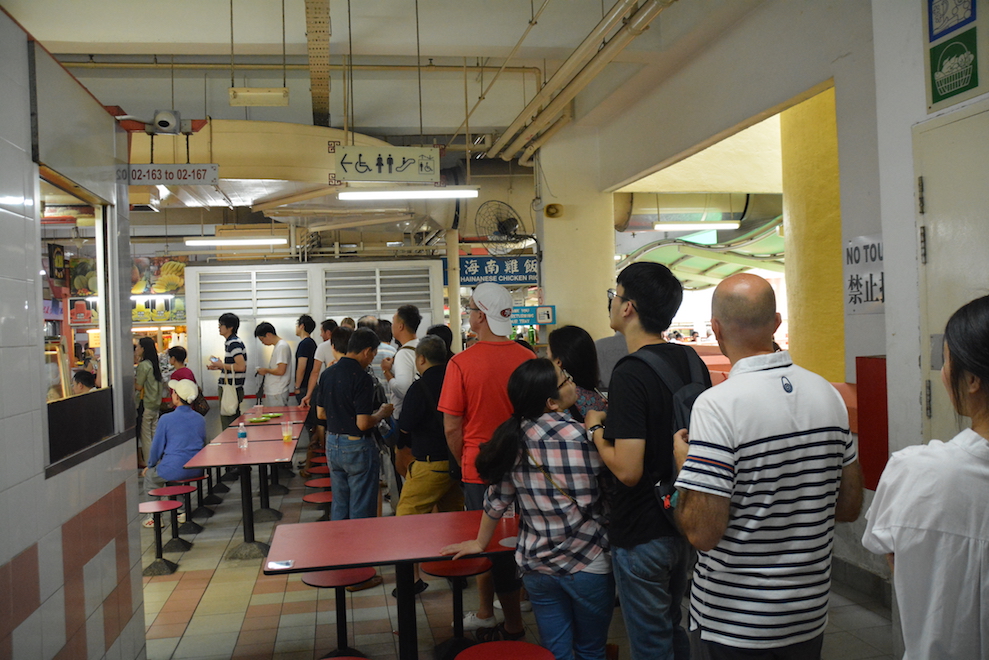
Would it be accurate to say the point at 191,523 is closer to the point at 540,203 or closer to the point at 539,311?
the point at 539,311

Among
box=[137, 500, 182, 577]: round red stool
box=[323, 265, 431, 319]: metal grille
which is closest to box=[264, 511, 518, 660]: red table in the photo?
box=[137, 500, 182, 577]: round red stool

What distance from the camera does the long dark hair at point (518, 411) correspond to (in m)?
2.43

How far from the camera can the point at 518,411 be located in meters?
2.49

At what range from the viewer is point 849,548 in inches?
180

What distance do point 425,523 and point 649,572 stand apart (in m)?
1.14

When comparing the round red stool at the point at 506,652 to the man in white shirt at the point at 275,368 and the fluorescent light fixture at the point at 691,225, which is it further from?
the fluorescent light fixture at the point at 691,225

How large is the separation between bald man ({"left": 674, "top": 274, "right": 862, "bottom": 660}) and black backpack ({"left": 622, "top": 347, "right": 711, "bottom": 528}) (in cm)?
31

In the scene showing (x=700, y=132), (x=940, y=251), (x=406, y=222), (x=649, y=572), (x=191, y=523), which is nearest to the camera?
(x=649, y=572)

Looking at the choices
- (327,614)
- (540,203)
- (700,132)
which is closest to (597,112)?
(540,203)

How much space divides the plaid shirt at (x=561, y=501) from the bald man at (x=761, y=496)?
641 millimetres

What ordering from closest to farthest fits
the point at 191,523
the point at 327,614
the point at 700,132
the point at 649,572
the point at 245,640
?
the point at 649,572 < the point at 245,640 < the point at 327,614 < the point at 700,132 < the point at 191,523

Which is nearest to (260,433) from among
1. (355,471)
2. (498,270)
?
(355,471)

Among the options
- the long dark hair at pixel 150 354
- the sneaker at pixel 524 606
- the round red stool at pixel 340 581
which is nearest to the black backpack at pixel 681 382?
the round red stool at pixel 340 581

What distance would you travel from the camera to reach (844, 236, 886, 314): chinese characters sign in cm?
385
